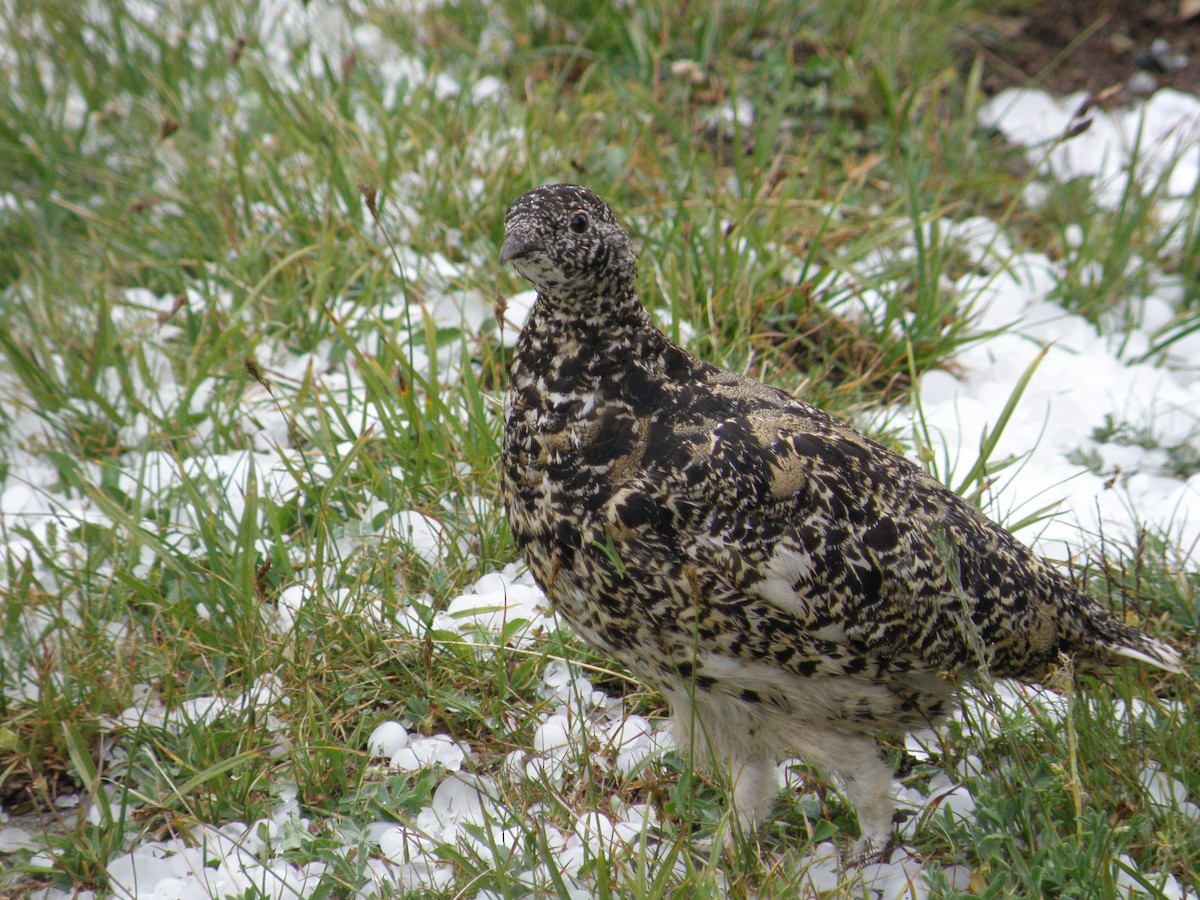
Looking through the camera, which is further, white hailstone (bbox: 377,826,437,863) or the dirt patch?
the dirt patch

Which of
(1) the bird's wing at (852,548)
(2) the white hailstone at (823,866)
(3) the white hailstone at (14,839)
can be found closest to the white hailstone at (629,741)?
(2) the white hailstone at (823,866)

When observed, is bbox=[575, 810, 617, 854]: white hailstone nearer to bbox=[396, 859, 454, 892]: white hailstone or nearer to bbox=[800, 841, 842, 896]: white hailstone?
bbox=[396, 859, 454, 892]: white hailstone

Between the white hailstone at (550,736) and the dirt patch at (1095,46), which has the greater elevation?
the dirt patch at (1095,46)

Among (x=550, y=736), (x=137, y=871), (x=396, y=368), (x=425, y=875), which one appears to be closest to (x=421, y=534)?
(x=396, y=368)

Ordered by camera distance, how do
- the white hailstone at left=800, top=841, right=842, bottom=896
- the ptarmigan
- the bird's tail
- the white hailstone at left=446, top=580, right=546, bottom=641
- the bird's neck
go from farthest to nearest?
the white hailstone at left=446, top=580, right=546, bottom=641, the bird's tail, the white hailstone at left=800, top=841, right=842, bottom=896, the bird's neck, the ptarmigan

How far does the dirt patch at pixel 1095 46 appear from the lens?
6488 mm

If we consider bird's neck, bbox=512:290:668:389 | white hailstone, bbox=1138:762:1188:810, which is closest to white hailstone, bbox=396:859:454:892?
bird's neck, bbox=512:290:668:389

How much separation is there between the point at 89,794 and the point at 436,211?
272cm

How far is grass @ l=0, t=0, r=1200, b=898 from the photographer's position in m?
3.06

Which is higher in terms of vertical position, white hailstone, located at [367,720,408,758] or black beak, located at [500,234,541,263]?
black beak, located at [500,234,541,263]

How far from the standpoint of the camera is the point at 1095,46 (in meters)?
6.71

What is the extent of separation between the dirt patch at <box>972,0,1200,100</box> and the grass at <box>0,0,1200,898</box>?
0.47m

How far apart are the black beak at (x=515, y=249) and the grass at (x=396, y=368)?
787 mm

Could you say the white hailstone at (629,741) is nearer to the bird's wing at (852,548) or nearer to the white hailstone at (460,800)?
the white hailstone at (460,800)
